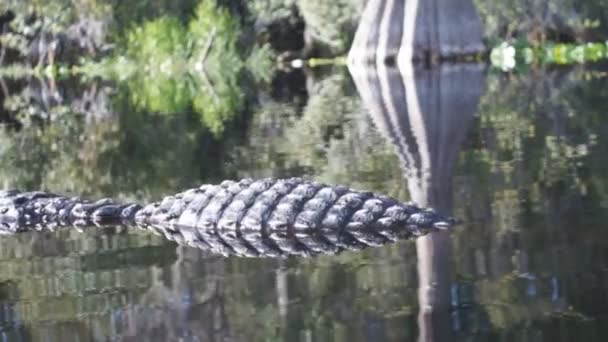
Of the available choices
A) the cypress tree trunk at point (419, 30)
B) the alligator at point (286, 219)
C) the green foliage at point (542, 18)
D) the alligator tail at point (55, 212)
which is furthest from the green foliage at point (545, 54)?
the alligator at point (286, 219)

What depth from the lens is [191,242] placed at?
7.62 meters

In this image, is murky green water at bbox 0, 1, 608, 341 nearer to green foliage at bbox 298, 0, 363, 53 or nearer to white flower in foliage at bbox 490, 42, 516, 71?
white flower in foliage at bbox 490, 42, 516, 71

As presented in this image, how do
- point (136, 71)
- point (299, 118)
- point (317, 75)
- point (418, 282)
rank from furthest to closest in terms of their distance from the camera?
point (136, 71) → point (317, 75) → point (299, 118) → point (418, 282)

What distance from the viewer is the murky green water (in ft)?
17.5

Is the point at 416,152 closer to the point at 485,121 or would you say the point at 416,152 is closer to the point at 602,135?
the point at 602,135

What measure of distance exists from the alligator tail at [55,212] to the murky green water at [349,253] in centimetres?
24

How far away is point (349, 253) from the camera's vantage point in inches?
266

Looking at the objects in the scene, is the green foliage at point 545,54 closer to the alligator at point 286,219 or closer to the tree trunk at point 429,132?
the tree trunk at point 429,132

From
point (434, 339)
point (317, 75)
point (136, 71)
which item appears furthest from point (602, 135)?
point (136, 71)

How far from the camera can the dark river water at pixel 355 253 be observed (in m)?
5.29

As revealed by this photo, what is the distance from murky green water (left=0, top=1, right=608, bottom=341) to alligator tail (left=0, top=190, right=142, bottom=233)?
244mm

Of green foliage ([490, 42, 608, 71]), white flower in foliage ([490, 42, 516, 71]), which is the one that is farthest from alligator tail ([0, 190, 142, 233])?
white flower in foliage ([490, 42, 516, 71])

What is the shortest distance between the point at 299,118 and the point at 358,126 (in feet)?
8.22

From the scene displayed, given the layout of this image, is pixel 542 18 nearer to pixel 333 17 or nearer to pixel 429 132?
pixel 333 17
